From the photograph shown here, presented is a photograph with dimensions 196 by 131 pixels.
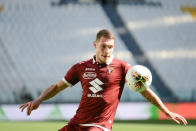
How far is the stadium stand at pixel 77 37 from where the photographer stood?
39.0 ft

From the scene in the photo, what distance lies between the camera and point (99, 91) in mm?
3094

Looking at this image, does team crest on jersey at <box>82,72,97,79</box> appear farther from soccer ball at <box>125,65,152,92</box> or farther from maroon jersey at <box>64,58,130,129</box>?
soccer ball at <box>125,65,152,92</box>

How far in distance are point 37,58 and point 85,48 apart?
1.77 meters

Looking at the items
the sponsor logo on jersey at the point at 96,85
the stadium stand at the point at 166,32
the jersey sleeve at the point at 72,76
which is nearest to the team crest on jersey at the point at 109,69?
the sponsor logo on jersey at the point at 96,85

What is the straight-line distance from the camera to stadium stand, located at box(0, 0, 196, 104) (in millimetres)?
11875

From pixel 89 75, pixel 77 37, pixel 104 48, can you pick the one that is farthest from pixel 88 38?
pixel 104 48

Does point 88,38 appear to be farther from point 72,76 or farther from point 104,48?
point 104,48

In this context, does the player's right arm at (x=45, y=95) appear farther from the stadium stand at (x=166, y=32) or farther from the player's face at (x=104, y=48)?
the stadium stand at (x=166, y=32)

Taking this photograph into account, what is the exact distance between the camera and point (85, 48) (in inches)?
480

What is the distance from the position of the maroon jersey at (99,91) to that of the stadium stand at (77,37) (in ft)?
27.4

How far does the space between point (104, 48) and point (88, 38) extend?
930 centimetres

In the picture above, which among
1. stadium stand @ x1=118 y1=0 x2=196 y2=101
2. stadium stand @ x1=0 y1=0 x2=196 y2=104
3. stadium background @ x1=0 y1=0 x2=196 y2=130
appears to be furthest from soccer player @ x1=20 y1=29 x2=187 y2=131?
stadium stand @ x1=118 y1=0 x2=196 y2=101

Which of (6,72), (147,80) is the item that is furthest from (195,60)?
(147,80)

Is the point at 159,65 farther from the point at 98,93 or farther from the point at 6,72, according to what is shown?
the point at 98,93
